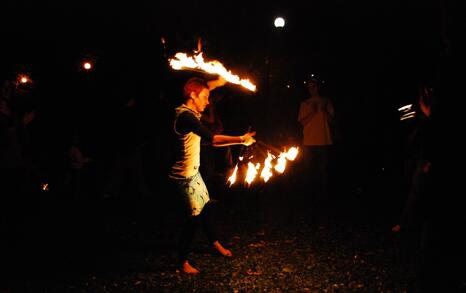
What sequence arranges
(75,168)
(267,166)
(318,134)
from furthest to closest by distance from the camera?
(75,168) → (318,134) → (267,166)

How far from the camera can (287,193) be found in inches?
423

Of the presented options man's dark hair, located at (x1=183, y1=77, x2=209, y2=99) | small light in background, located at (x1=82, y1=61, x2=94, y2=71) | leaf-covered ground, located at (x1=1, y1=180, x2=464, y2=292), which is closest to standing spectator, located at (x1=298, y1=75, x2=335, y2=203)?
leaf-covered ground, located at (x1=1, y1=180, x2=464, y2=292)

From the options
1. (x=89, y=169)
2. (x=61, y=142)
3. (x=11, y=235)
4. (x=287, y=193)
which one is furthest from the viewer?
(x=61, y=142)

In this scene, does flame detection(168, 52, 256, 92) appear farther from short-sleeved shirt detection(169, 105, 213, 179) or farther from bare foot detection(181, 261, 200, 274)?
bare foot detection(181, 261, 200, 274)

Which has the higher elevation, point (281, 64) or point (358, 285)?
point (281, 64)

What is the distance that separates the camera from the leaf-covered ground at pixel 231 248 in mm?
5293

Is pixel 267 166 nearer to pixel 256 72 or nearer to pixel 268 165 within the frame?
pixel 268 165

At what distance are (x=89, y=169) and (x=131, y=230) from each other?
5340 mm

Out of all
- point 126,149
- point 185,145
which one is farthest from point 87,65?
point 185,145

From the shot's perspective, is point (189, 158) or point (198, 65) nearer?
point (198, 65)

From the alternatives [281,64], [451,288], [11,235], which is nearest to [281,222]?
[11,235]

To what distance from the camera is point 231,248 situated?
665cm

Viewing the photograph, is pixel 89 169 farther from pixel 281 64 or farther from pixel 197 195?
pixel 197 195

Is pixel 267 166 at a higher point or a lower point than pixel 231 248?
higher
